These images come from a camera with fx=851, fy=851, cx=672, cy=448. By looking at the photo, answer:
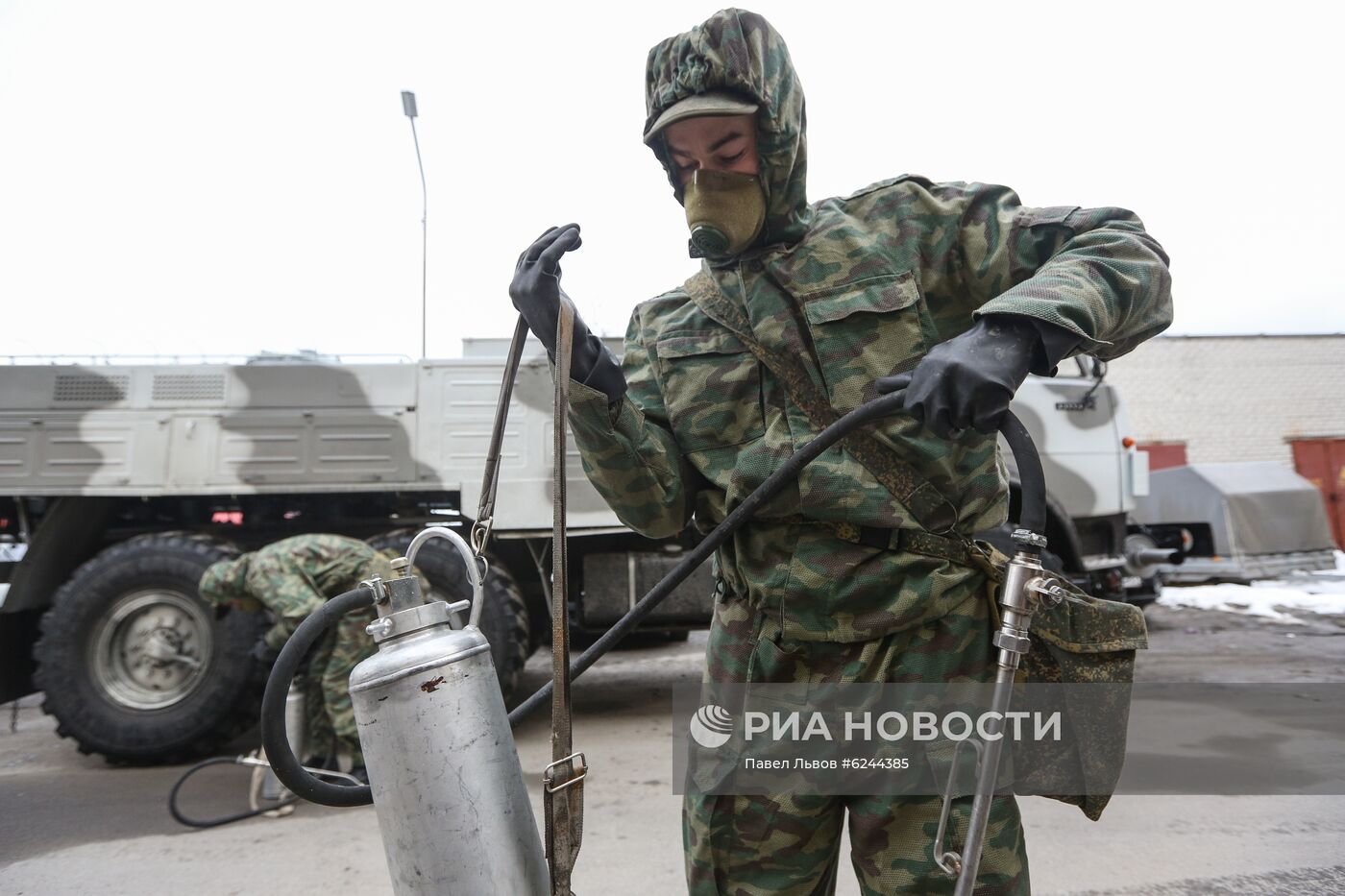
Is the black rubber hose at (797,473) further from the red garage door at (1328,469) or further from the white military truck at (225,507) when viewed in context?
the red garage door at (1328,469)

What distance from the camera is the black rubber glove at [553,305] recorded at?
1.16m

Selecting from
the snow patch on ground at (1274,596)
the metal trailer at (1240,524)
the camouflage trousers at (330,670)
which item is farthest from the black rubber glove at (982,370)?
the snow patch on ground at (1274,596)

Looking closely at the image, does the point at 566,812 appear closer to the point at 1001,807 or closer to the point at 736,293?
the point at 1001,807

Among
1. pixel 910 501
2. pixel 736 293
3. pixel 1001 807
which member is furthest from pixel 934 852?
pixel 736 293

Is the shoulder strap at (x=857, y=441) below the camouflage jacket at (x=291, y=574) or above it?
above

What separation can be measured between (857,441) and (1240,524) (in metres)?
9.39

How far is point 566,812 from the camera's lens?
1.01 meters

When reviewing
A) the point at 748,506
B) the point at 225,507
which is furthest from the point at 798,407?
the point at 225,507

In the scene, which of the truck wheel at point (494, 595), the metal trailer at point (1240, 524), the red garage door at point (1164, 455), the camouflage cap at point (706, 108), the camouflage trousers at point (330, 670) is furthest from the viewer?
the red garage door at point (1164, 455)

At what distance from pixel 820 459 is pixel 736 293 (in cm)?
35

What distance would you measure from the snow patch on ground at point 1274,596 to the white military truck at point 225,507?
5.83 metres

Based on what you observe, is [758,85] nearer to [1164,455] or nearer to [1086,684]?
[1086,684]

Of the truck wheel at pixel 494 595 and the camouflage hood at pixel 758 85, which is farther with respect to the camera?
the truck wheel at pixel 494 595

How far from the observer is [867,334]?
4.37ft
